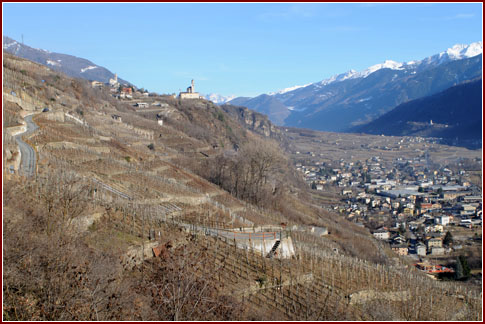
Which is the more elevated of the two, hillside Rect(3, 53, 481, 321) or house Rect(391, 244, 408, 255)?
hillside Rect(3, 53, 481, 321)

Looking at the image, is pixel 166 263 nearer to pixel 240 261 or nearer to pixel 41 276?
pixel 41 276

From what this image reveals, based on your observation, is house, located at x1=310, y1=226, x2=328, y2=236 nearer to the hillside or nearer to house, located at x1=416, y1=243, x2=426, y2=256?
the hillside

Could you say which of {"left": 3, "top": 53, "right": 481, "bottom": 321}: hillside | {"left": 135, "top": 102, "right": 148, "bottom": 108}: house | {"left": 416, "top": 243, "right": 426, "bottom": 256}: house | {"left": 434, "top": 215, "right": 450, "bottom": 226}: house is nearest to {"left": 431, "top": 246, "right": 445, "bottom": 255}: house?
{"left": 416, "top": 243, "right": 426, "bottom": 256}: house

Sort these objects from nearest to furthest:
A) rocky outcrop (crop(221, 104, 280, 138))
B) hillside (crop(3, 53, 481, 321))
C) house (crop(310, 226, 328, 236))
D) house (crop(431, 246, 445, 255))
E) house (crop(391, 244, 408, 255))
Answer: hillside (crop(3, 53, 481, 321)) → house (crop(310, 226, 328, 236)) → house (crop(391, 244, 408, 255)) → house (crop(431, 246, 445, 255)) → rocky outcrop (crop(221, 104, 280, 138))

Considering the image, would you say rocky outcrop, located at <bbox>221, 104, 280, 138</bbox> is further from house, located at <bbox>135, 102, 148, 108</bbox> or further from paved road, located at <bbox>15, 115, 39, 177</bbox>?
paved road, located at <bbox>15, 115, 39, 177</bbox>

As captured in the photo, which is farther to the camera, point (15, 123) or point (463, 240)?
point (463, 240)

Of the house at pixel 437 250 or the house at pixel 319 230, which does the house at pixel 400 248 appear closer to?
the house at pixel 437 250

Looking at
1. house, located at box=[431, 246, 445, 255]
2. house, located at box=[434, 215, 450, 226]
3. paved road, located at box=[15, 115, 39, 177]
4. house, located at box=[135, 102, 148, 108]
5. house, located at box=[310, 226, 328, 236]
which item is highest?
house, located at box=[135, 102, 148, 108]

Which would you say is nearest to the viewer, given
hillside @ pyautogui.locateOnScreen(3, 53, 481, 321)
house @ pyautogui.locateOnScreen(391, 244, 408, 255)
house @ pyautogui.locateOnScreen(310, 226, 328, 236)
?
hillside @ pyautogui.locateOnScreen(3, 53, 481, 321)

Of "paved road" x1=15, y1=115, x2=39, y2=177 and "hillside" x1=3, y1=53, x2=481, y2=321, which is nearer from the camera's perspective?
"hillside" x1=3, y1=53, x2=481, y2=321

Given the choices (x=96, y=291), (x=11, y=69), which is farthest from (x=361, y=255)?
(x=11, y=69)
